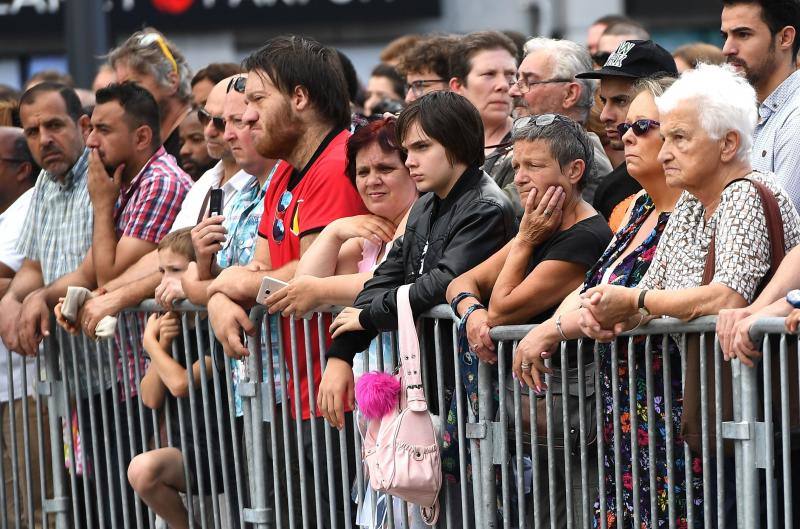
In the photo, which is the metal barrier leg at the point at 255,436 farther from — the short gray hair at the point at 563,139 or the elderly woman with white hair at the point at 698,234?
the elderly woman with white hair at the point at 698,234

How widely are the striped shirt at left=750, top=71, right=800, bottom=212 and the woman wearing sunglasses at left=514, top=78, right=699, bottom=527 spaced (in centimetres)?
64

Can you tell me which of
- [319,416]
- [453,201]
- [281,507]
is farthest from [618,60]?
[281,507]

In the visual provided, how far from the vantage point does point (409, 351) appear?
5.52 meters

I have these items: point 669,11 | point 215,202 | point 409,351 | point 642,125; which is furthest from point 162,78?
point 669,11

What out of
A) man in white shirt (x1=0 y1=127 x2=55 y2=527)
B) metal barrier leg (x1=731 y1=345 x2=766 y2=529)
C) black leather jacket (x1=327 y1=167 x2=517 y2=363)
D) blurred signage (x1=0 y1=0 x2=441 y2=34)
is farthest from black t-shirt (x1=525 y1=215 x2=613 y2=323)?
blurred signage (x1=0 y1=0 x2=441 y2=34)

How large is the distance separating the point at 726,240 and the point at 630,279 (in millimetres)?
547

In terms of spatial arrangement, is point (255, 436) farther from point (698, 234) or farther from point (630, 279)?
point (698, 234)

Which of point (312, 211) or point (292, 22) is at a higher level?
point (292, 22)

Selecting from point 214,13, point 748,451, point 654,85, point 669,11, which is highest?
point 214,13

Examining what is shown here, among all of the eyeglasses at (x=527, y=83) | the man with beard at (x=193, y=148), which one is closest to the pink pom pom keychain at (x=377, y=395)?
the eyeglasses at (x=527, y=83)

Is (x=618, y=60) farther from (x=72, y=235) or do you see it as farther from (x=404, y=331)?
(x=72, y=235)

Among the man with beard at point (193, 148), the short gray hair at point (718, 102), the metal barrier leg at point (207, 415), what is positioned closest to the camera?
the short gray hair at point (718, 102)

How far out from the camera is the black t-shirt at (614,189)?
6.05 m

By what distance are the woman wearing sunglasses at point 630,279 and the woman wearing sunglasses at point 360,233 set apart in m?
1.04
